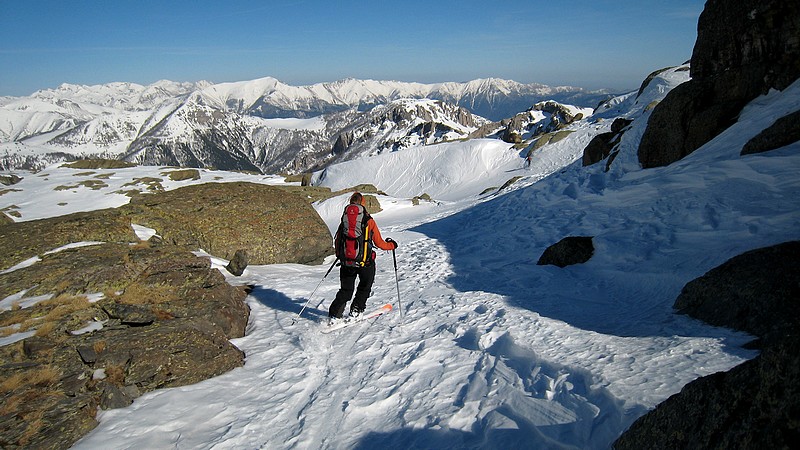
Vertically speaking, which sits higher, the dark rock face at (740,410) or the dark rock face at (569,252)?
the dark rock face at (740,410)

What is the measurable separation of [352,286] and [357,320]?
948mm

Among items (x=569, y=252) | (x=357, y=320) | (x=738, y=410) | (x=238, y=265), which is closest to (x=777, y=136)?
(x=569, y=252)

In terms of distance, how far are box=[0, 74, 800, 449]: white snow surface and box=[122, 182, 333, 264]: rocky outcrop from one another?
0.80 meters

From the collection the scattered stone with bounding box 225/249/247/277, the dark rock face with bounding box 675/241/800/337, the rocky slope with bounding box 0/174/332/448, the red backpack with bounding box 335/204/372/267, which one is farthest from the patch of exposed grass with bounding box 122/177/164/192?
the dark rock face with bounding box 675/241/800/337

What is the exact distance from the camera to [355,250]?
374 inches

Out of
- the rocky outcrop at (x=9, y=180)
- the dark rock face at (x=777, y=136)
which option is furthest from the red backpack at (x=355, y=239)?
the rocky outcrop at (x=9, y=180)

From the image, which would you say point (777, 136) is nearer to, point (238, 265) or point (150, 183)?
point (238, 265)

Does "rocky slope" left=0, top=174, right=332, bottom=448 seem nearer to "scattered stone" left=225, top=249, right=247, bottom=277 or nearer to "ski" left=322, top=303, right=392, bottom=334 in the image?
"scattered stone" left=225, top=249, right=247, bottom=277

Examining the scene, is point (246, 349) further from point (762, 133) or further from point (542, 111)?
point (542, 111)

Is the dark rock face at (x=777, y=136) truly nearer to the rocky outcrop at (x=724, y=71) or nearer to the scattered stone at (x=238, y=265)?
the rocky outcrop at (x=724, y=71)

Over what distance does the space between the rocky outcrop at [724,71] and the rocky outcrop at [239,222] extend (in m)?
16.1

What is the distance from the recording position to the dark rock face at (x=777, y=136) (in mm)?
12125

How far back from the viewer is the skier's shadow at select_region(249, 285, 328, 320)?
1104cm

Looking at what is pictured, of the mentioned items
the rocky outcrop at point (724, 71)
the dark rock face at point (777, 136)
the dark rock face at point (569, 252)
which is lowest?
the dark rock face at point (569, 252)
